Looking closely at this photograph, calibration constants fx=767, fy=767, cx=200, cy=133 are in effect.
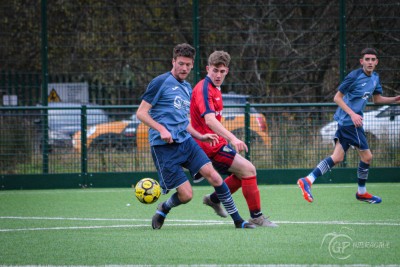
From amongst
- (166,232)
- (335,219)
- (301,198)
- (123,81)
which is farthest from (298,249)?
(123,81)

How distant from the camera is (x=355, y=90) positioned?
441 inches

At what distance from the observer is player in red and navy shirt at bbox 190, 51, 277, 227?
8.16 m

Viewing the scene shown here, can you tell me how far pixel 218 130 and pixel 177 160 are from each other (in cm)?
55

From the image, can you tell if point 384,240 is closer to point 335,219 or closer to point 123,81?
point 335,219

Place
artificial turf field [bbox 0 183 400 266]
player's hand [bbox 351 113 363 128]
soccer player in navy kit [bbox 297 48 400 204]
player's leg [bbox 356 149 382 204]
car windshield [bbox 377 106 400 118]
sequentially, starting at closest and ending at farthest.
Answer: artificial turf field [bbox 0 183 400 266] → player's hand [bbox 351 113 363 128] → player's leg [bbox 356 149 382 204] → soccer player in navy kit [bbox 297 48 400 204] → car windshield [bbox 377 106 400 118]

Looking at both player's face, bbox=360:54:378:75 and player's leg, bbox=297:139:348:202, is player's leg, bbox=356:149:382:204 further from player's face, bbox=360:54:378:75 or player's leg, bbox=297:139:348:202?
player's face, bbox=360:54:378:75

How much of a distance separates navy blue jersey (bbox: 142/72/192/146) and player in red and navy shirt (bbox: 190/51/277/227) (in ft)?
0.76

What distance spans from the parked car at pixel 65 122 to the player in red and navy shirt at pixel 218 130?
20.8 ft

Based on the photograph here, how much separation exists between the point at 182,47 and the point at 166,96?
55cm

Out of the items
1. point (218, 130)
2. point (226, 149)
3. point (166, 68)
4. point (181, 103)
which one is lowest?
point (226, 149)

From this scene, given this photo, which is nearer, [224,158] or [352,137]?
[224,158]

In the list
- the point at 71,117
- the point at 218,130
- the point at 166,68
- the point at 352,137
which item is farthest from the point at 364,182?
the point at 166,68
